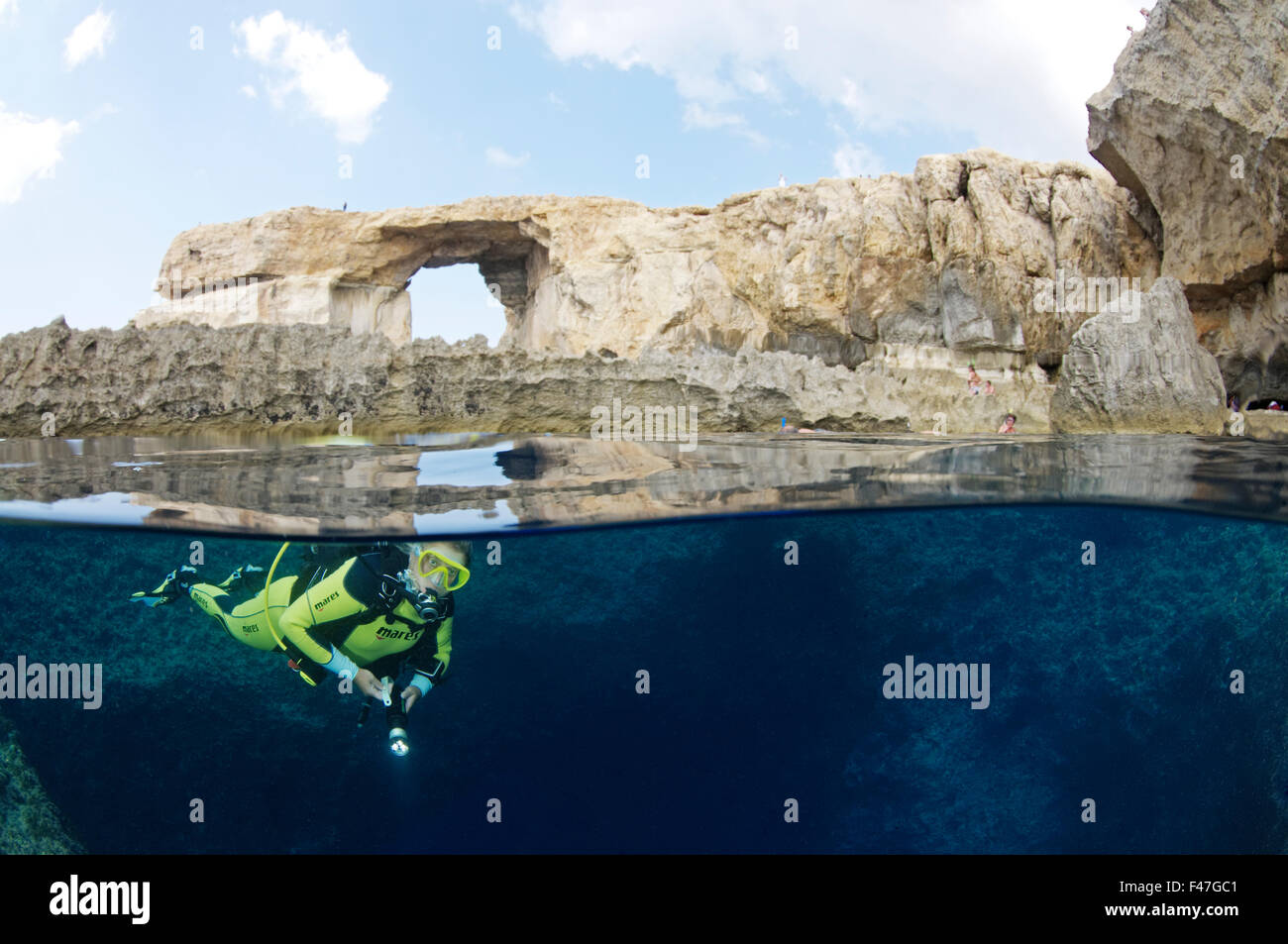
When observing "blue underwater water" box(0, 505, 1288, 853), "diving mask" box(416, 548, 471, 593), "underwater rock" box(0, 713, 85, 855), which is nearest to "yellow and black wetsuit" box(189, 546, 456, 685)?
"diving mask" box(416, 548, 471, 593)

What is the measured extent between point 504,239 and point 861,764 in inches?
845

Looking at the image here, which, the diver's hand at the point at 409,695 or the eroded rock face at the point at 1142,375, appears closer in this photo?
the diver's hand at the point at 409,695

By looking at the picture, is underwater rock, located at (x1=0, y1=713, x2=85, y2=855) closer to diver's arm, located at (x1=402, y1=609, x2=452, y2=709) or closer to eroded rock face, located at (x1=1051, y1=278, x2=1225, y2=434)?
diver's arm, located at (x1=402, y1=609, x2=452, y2=709)

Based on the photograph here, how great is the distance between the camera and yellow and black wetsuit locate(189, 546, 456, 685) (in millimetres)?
6039

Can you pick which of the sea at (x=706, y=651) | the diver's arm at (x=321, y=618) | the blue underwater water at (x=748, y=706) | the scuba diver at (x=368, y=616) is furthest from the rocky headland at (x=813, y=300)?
the diver's arm at (x=321, y=618)

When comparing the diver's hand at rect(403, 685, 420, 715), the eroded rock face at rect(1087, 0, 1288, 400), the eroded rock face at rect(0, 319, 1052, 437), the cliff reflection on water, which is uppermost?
the eroded rock face at rect(1087, 0, 1288, 400)

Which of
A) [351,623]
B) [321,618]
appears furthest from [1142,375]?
[321,618]

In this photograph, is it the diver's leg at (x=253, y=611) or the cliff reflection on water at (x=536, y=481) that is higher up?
the cliff reflection on water at (x=536, y=481)

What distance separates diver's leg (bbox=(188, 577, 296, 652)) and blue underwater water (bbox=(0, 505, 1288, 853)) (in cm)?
202

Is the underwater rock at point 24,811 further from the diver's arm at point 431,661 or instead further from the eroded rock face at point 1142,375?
the eroded rock face at point 1142,375

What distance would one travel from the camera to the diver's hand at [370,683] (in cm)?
623

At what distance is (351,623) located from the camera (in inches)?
242
